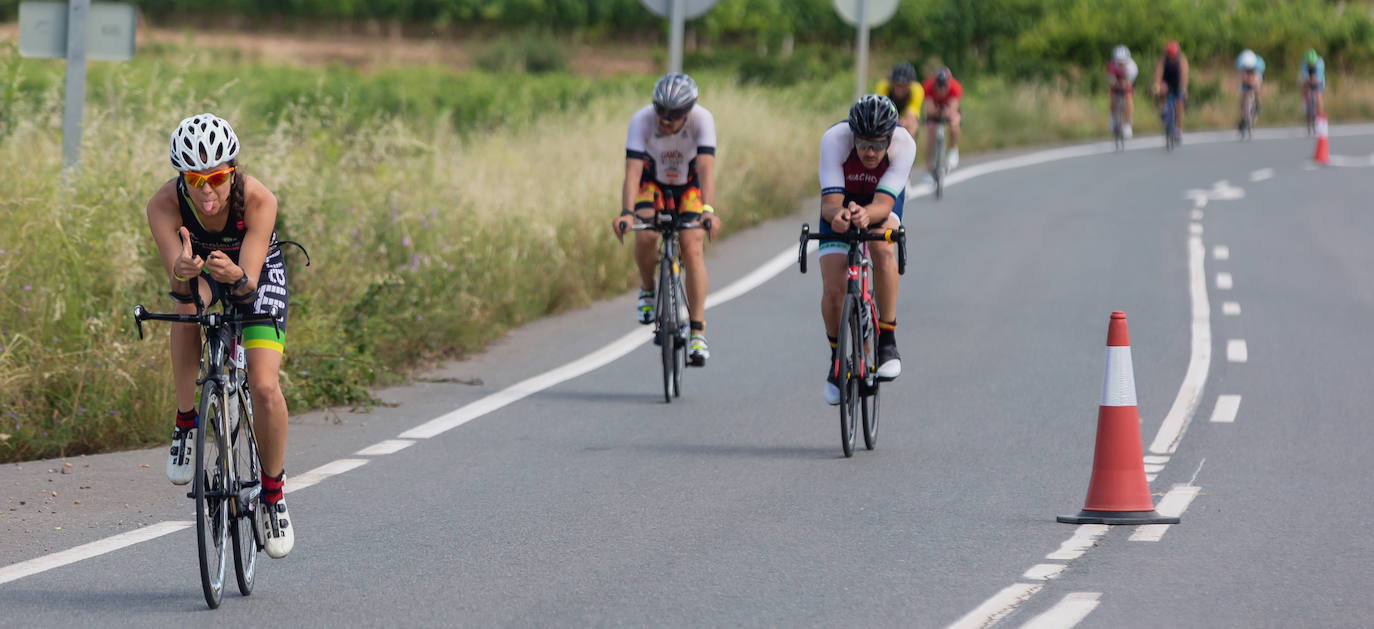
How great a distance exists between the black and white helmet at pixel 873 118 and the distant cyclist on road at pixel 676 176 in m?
1.87

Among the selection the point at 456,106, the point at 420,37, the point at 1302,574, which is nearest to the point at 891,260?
the point at 1302,574

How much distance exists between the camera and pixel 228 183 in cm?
677

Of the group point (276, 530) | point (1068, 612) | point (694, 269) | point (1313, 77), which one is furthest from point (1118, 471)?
point (1313, 77)

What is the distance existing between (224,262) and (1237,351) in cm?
926

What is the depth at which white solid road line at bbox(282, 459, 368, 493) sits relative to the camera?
899 centimetres

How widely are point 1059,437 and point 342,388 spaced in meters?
4.08

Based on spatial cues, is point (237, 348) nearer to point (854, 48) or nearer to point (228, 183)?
point (228, 183)

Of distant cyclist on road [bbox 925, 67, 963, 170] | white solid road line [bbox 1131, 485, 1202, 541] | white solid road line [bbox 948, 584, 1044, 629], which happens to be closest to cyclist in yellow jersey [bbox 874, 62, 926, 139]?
distant cyclist on road [bbox 925, 67, 963, 170]

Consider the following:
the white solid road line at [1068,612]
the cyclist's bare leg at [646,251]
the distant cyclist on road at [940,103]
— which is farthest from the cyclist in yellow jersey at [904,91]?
the white solid road line at [1068,612]

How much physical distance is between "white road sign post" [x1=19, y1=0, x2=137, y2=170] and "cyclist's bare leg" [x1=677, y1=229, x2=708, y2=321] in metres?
3.65

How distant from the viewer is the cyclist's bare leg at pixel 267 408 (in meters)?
6.89

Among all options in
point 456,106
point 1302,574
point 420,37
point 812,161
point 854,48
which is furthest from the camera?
point 420,37

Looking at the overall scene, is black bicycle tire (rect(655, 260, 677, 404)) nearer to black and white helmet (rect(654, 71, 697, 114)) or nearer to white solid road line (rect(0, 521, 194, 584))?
black and white helmet (rect(654, 71, 697, 114))

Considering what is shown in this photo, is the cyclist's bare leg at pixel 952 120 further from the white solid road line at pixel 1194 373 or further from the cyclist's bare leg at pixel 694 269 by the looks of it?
the cyclist's bare leg at pixel 694 269
